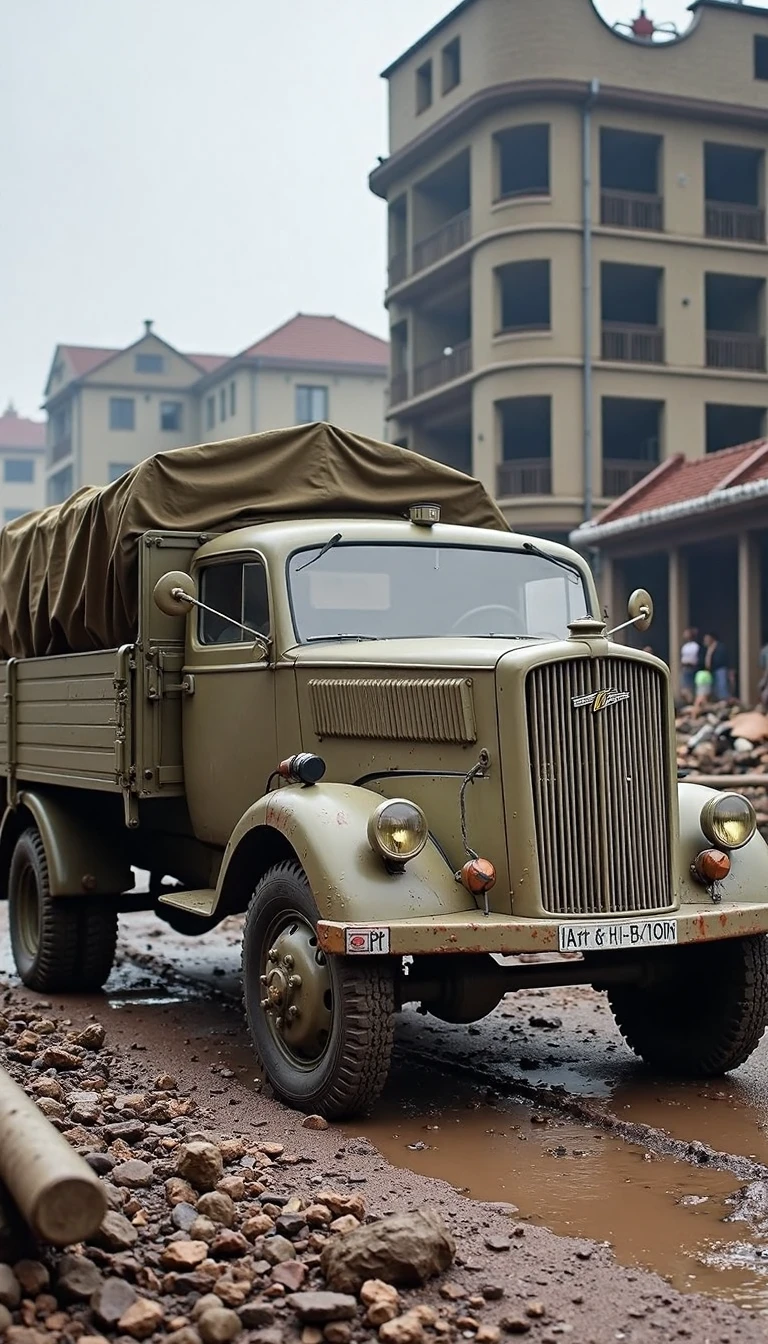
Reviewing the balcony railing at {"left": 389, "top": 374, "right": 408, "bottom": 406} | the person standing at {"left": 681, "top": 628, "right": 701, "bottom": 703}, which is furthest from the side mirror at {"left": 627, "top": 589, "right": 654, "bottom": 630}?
the balcony railing at {"left": 389, "top": 374, "right": 408, "bottom": 406}

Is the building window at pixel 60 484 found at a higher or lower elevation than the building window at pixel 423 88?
lower

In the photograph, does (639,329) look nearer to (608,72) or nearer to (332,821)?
(608,72)

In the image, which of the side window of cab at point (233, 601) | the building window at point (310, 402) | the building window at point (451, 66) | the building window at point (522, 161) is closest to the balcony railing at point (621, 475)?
the building window at point (522, 161)

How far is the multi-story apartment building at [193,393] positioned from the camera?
173 ft

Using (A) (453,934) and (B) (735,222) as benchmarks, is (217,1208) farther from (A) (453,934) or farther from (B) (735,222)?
(B) (735,222)

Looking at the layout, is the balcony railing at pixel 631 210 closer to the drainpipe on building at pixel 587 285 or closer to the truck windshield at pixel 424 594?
the drainpipe on building at pixel 587 285

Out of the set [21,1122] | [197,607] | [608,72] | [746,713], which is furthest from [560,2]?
[21,1122]

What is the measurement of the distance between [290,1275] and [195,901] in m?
3.25

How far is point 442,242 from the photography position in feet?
112

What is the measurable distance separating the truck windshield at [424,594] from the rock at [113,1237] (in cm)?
313

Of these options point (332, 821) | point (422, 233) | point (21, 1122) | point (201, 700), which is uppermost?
point (422, 233)

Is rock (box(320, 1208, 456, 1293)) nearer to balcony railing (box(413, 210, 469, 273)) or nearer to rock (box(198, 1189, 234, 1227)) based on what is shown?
rock (box(198, 1189, 234, 1227))

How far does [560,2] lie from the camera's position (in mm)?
31031

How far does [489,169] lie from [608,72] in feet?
10.1
